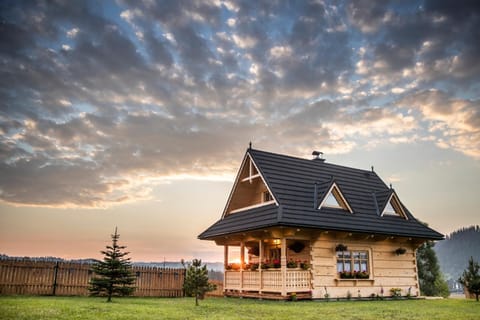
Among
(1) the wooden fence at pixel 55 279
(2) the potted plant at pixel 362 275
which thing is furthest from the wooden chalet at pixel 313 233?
(1) the wooden fence at pixel 55 279

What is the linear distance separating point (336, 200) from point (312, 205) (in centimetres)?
188

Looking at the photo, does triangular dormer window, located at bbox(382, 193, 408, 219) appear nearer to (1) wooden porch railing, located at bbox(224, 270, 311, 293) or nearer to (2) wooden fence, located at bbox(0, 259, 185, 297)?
(1) wooden porch railing, located at bbox(224, 270, 311, 293)

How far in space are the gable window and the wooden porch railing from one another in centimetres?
241

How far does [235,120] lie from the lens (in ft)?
78.4

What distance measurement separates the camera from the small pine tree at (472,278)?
21.8 meters

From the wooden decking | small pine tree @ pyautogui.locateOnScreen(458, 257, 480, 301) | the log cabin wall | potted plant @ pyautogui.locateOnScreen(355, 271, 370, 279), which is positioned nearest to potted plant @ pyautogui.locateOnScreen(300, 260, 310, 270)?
the log cabin wall

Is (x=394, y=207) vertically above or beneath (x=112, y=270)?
above

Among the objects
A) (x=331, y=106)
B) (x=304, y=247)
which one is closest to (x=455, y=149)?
(x=331, y=106)

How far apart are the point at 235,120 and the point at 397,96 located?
880 cm

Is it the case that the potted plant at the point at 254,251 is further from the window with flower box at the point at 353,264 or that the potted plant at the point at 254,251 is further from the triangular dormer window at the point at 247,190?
the window with flower box at the point at 353,264

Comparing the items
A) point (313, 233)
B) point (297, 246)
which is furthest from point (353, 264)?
point (297, 246)

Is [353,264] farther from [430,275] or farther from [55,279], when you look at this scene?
[430,275]

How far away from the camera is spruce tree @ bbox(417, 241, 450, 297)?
132 feet

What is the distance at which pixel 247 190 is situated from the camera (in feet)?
81.9
